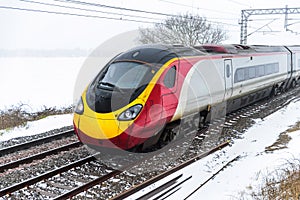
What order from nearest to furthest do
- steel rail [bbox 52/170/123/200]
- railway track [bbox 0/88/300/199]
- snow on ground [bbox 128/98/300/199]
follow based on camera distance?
steel rail [bbox 52/170/123/200]
railway track [bbox 0/88/300/199]
snow on ground [bbox 128/98/300/199]

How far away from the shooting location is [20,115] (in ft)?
42.0

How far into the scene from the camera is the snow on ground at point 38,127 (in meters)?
10.4

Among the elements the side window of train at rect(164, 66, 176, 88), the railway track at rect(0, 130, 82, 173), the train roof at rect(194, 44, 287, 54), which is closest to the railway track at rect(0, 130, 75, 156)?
the railway track at rect(0, 130, 82, 173)

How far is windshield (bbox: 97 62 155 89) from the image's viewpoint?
7469 millimetres

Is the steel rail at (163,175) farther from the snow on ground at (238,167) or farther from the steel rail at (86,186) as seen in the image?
the steel rail at (86,186)

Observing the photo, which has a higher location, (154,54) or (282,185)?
(154,54)

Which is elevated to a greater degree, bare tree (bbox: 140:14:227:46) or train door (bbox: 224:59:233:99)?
bare tree (bbox: 140:14:227:46)

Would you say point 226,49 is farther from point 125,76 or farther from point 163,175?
point 163,175

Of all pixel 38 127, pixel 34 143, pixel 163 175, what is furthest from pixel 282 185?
pixel 38 127

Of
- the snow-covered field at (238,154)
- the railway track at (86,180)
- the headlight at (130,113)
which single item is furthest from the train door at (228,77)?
the headlight at (130,113)

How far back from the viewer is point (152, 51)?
8.30 meters

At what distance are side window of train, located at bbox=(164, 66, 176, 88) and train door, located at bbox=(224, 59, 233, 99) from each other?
3.14 m

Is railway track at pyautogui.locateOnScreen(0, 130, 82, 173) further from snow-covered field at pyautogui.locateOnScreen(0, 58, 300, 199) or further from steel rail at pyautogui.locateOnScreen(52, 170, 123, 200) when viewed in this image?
steel rail at pyautogui.locateOnScreen(52, 170, 123, 200)

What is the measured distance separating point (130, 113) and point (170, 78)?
152 cm
